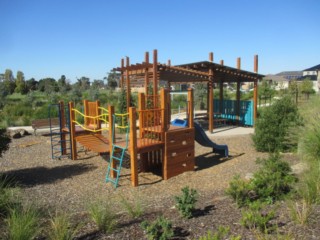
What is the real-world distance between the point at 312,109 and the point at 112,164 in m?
4.48

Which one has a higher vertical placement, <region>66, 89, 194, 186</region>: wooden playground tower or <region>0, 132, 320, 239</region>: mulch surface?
<region>66, 89, 194, 186</region>: wooden playground tower

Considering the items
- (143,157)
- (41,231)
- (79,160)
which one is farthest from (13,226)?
(79,160)

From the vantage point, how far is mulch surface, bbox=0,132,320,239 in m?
3.07

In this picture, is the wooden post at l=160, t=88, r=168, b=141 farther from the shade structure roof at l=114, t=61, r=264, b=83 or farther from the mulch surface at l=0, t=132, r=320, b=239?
the shade structure roof at l=114, t=61, r=264, b=83

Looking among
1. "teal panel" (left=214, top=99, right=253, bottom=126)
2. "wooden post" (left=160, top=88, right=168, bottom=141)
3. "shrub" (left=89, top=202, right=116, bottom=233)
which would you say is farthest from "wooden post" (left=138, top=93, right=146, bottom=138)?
"teal panel" (left=214, top=99, right=253, bottom=126)

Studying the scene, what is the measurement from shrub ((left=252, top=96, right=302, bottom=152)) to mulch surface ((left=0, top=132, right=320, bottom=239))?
374 mm

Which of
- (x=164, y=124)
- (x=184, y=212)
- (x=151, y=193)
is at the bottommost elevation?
(x=151, y=193)

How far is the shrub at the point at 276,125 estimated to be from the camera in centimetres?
750

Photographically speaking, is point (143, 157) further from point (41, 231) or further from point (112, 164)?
point (41, 231)

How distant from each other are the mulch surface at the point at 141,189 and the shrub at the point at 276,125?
374 millimetres

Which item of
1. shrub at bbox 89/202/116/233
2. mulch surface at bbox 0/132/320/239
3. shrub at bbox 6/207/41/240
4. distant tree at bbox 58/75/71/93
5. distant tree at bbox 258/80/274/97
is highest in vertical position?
distant tree at bbox 58/75/71/93

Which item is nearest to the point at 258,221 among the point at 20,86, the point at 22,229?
the point at 22,229

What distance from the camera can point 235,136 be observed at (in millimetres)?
10656

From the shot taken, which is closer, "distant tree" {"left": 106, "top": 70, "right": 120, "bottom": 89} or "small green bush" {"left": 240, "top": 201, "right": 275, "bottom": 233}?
"small green bush" {"left": 240, "top": 201, "right": 275, "bottom": 233}
